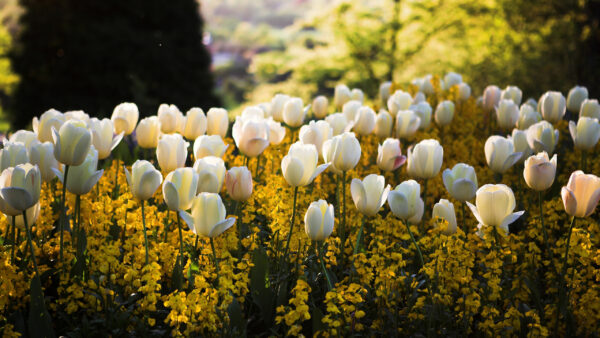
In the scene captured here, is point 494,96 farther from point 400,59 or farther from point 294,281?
point 400,59

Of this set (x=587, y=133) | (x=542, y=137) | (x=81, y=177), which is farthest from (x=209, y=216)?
(x=587, y=133)

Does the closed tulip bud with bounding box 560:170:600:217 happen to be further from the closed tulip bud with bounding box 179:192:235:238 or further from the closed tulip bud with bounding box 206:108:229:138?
the closed tulip bud with bounding box 206:108:229:138

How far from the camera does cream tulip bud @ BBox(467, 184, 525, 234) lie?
218cm

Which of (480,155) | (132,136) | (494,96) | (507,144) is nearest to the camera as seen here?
(507,144)

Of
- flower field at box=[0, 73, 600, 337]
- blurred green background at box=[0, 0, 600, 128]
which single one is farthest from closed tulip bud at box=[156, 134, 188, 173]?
blurred green background at box=[0, 0, 600, 128]

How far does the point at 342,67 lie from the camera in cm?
1417

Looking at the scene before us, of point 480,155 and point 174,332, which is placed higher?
point 480,155

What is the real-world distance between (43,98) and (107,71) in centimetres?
94

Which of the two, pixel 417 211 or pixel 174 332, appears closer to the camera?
pixel 174 332

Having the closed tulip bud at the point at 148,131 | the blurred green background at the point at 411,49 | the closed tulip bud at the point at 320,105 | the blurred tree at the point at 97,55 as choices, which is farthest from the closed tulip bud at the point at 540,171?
the blurred tree at the point at 97,55

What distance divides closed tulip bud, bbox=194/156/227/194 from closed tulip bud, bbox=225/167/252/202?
0.04m

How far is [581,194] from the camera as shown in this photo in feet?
7.43

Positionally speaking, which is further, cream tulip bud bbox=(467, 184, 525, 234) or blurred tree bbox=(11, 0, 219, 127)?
blurred tree bbox=(11, 0, 219, 127)

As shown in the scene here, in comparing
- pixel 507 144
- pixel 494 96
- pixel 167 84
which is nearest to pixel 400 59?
pixel 167 84
